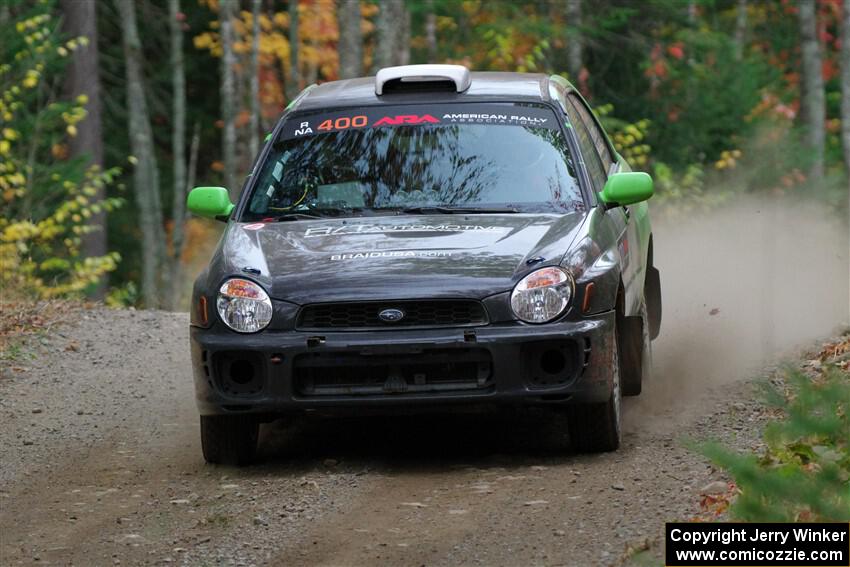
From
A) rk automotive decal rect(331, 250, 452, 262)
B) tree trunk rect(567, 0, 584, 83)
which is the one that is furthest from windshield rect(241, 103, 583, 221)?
tree trunk rect(567, 0, 584, 83)

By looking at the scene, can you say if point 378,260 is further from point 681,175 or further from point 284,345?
point 681,175

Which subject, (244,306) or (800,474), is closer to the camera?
(800,474)

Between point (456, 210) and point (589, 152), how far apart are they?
3.78 feet

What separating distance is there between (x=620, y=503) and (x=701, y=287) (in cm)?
763

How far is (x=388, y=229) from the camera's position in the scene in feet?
25.2

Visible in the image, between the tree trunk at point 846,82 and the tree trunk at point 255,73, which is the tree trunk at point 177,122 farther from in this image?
the tree trunk at point 846,82

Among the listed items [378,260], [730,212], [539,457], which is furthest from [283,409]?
[730,212]

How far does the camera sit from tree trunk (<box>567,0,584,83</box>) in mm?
24877

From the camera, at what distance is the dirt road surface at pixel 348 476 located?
589 cm

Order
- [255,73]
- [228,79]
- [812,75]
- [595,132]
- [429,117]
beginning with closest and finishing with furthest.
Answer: [429,117]
[595,132]
[812,75]
[228,79]
[255,73]

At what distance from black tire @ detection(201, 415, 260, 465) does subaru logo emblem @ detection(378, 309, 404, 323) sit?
969mm

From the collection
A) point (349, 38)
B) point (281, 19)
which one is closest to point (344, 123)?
point (349, 38)

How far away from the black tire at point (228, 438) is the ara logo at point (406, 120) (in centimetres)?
191

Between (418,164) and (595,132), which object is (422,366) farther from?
(595,132)
